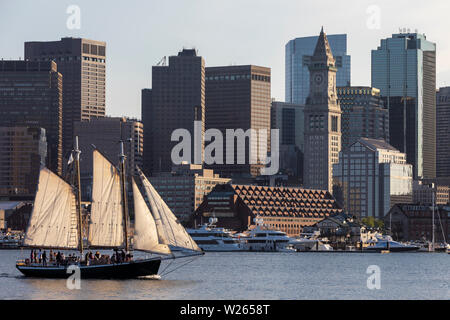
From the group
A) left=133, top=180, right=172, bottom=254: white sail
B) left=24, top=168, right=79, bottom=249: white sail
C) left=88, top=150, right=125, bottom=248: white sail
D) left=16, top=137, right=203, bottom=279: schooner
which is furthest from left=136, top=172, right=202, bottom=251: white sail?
left=24, top=168, right=79, bottom=249: white sail

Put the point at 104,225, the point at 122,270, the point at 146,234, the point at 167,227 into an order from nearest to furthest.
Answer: the point at 167,227 < the point at 146,234 < the point at 122,270 < the point at 104,225

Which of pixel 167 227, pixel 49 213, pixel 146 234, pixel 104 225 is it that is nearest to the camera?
pixel 167 227

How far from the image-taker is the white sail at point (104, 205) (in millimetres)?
103500

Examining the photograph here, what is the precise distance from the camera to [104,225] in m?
104

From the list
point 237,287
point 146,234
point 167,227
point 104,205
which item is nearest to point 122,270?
point 146,234

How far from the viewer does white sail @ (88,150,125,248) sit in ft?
340

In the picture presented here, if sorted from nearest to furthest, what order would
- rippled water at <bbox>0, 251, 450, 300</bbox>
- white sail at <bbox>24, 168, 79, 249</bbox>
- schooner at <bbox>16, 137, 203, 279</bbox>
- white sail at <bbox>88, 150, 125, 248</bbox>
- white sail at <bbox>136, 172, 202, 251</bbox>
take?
rippled water at <bbox>0, 251, 450, 300</bbox> → white sail at <bbox>136, 172, 202, 251</bbox> → schooner at <bbox>16, 137, 203, 279</bbox> → white sail at <bbox>88, 150, 125, 248</bbox> → white sail at <bbox>24, 168, 79, 249</bbox>

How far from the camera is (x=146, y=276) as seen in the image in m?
104

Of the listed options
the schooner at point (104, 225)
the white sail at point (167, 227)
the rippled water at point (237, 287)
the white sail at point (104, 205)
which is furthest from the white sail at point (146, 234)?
the white sail at point (104, 205)

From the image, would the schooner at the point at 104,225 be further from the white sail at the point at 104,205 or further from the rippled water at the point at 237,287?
the rippled water at the point at 237,287

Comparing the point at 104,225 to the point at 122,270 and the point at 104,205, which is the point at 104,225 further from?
the point at 122,270

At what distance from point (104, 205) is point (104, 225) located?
6.35 ft

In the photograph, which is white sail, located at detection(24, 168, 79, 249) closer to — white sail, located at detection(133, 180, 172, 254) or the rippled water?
the rippled water
